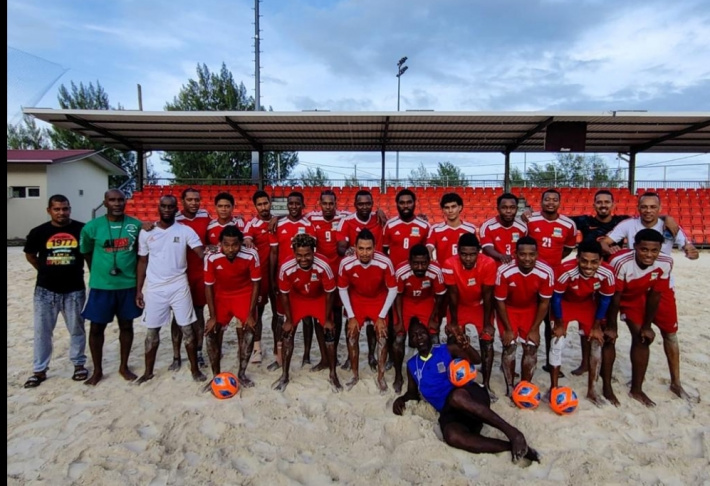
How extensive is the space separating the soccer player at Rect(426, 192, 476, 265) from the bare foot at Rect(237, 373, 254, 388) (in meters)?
2.61

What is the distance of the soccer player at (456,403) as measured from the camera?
3.35m

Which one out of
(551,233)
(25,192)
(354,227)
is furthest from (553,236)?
(25,192)

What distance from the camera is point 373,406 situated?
4.21 meters

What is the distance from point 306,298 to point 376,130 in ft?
40.7

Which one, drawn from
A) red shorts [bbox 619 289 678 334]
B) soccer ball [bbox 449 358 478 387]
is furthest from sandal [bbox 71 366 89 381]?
red shorts [bbox 619 289 678 334]

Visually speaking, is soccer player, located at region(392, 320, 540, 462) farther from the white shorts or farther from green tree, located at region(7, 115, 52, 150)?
green tree, located at region(7, 115, 52, 150)

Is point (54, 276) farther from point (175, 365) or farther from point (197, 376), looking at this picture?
point (197, 376)

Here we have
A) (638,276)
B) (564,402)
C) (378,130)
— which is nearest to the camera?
(564,402)

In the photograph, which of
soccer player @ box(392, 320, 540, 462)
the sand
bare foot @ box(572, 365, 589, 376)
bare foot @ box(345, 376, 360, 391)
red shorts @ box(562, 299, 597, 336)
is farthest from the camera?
bare foot @ box(572, 365, 589, 376)

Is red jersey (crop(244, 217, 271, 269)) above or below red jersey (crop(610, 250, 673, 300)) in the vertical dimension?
above

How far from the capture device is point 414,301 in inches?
188

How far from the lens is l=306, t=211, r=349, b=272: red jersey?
5.46 meters

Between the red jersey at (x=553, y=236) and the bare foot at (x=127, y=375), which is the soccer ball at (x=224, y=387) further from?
the red jersey at (x=553, y=236)

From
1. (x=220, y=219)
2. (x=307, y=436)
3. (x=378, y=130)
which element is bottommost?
(x=307, y=436)
